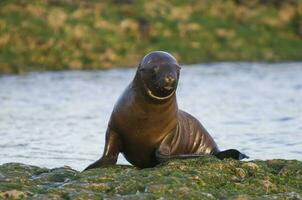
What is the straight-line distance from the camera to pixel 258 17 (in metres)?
40.9

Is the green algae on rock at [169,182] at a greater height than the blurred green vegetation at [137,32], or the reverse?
the blurred green vegetation at [137,32]

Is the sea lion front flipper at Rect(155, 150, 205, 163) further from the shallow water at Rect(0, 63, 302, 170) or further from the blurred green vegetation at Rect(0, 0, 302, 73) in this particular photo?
the blurred green vegetation at Rect(0, 0, 302, 73)

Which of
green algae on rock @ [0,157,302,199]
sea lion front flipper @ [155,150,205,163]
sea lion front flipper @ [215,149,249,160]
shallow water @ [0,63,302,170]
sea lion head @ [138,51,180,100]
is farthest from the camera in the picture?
shallow water @ [0,63,302,170]

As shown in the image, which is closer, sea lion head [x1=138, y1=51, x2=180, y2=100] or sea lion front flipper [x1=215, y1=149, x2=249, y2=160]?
sea lion head [x1=138, y1=51, x2=180, y2=100]

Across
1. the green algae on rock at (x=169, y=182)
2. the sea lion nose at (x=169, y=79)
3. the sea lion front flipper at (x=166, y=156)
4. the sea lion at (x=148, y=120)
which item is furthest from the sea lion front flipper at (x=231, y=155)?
the sea lion nose at (x=169, y=79)

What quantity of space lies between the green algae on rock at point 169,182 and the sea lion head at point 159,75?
0.96m

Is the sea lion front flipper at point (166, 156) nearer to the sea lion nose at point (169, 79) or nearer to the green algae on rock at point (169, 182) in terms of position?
the green algae on rock at point (169, 182)

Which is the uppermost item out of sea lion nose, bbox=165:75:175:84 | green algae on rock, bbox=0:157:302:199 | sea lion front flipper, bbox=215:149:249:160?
sea lion nose, bbox=165:75:175:84

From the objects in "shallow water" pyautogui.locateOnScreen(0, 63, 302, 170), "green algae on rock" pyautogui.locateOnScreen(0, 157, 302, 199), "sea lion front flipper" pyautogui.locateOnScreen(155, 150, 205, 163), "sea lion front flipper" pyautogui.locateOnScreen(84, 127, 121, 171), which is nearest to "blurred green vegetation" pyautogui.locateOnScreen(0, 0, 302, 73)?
"shallow water" pyautogui.locateOnScreen(0, 63, 302, 170)

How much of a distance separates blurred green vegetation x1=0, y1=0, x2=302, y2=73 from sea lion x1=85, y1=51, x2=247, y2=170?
64.9 ft

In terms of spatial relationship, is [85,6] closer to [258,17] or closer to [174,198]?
[258,17]

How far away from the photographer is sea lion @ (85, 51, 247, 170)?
10.2 metres

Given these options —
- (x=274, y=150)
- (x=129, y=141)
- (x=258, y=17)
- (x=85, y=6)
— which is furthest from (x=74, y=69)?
(x=129, y=141)

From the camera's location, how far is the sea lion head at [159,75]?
395 inches
